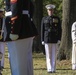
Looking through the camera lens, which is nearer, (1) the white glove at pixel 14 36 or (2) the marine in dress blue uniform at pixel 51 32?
(1) the white glove at pixel 14 36

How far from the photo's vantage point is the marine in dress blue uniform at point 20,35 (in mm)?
5926

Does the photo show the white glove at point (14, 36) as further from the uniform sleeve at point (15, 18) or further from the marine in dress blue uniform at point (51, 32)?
the marine in dress blue uniform at point (51, 32)

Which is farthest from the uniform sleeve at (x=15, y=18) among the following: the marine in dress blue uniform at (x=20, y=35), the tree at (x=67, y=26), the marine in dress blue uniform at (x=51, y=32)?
the tree at (x=67, y=26)

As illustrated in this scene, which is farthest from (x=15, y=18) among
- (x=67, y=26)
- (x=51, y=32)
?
(x=67, y=26)

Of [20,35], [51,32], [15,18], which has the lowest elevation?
[51,32]

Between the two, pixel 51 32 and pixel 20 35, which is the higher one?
pixel 20 35

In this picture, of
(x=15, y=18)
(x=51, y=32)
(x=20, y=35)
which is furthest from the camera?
(x=51, y=32)

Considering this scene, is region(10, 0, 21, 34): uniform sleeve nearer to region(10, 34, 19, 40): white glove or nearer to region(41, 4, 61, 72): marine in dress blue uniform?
region(10, 34, 19, 40): white glove

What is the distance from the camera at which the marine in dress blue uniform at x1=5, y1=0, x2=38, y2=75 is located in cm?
593

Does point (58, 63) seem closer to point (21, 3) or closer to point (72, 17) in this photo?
point (72, 17)

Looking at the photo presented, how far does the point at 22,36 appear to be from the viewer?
6.05 meters

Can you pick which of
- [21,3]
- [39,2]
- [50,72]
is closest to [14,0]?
[21,3]

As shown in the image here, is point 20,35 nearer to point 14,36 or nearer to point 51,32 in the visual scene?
point 14,36

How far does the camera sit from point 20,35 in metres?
6.02
